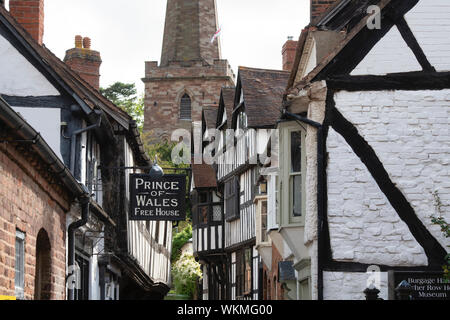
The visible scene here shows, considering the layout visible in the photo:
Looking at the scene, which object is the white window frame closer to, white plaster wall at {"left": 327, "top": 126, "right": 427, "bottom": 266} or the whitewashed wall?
white plaster wall at {"left": 327, "top": 126, "right": 427, "bottom": 266}

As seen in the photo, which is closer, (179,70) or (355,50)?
(355,50)

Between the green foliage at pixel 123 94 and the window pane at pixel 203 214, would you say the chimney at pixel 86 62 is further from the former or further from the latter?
the green foliage at pixel 123 94

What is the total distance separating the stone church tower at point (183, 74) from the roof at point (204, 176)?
3239cm

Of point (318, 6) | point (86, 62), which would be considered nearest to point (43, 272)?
point (318, 6)

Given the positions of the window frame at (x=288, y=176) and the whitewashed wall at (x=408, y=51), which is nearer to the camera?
the whitewashed wall at (x=408, y=51)

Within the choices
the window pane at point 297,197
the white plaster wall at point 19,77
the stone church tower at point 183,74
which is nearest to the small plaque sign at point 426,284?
the window pane at point 297,197

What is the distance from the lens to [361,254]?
14227 mm

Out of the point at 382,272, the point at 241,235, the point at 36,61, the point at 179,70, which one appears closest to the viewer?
the point at 382,272

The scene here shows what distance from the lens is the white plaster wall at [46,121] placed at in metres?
15.8

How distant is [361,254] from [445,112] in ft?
8.45

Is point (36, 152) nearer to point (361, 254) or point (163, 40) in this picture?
point (361, 254)

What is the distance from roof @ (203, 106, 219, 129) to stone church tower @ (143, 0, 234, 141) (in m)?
31.9
